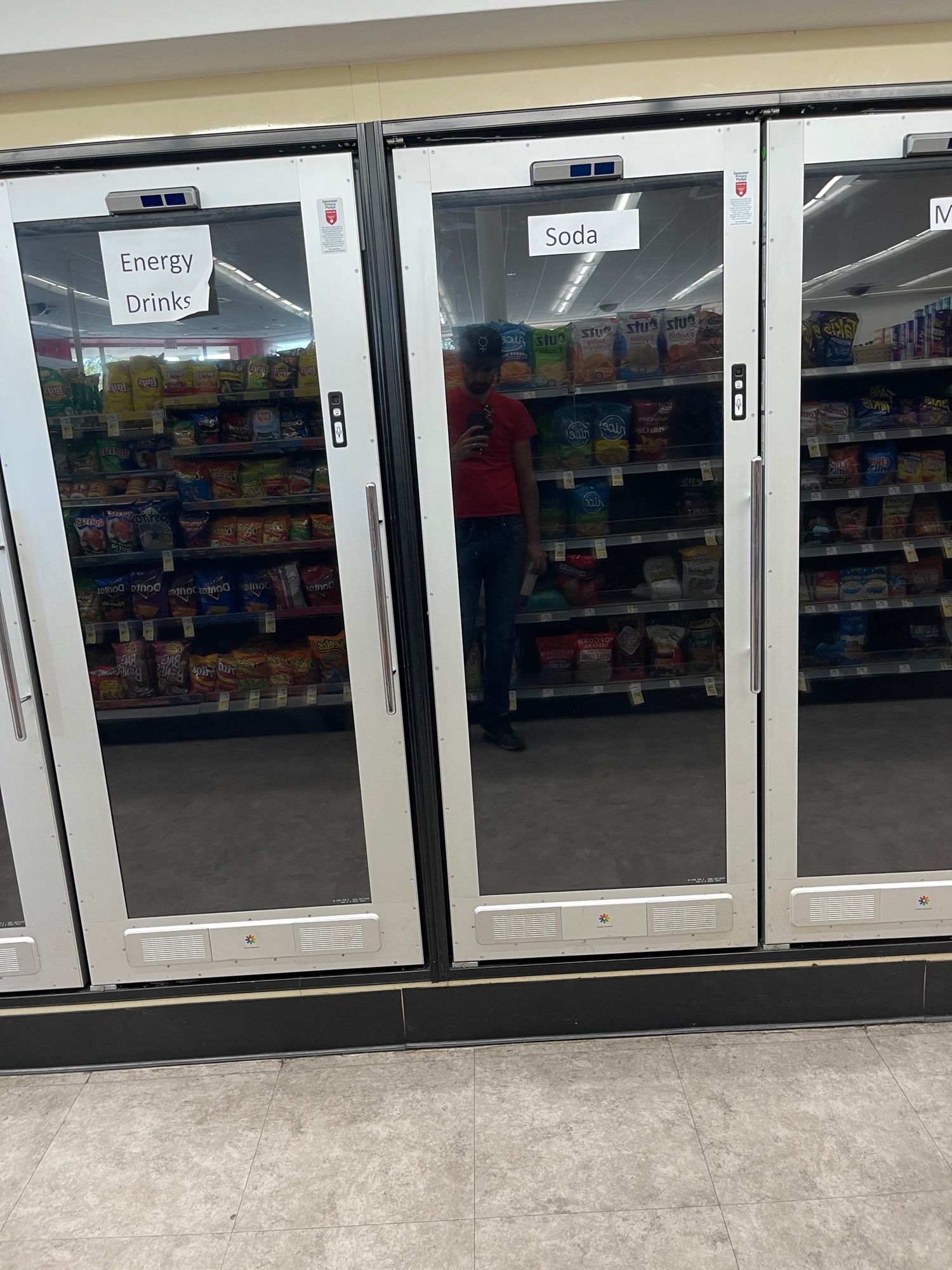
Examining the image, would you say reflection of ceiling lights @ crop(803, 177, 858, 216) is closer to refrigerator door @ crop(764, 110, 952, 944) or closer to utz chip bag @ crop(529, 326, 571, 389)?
refrigerator door @ crop(764, 110, 952, 944)

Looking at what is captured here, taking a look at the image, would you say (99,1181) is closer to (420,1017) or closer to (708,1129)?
(420,1017)

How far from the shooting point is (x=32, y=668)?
231 centimetres

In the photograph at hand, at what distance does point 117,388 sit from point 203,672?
0.78 metres

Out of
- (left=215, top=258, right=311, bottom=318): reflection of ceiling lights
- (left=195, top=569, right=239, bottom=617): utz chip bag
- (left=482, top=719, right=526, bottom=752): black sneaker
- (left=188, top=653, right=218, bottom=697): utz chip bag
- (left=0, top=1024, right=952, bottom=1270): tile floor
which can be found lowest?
(left=0, top=1024, right=952, bottom=1270): tile floor

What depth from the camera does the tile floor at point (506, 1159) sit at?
179 centimetres

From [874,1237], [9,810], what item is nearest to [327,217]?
[9,810]

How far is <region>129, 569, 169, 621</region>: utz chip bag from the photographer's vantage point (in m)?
2.33

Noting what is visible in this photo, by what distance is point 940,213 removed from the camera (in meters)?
2.14

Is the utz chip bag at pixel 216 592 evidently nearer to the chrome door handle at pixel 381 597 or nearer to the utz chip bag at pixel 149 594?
the utz chip bag at pixel 149 594

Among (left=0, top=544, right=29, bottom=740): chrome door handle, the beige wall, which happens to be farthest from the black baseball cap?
(left=0, top=544, right=29, bottom=740): chrome door handle

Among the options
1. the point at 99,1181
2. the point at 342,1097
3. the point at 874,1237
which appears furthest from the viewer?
the point at 342,1097

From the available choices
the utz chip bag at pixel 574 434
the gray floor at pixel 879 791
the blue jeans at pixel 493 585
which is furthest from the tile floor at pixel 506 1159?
the utz chip bag at pixel 574 434

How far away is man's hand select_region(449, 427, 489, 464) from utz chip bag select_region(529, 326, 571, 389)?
0.66 ft

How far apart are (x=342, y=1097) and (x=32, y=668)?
55.8 inches
